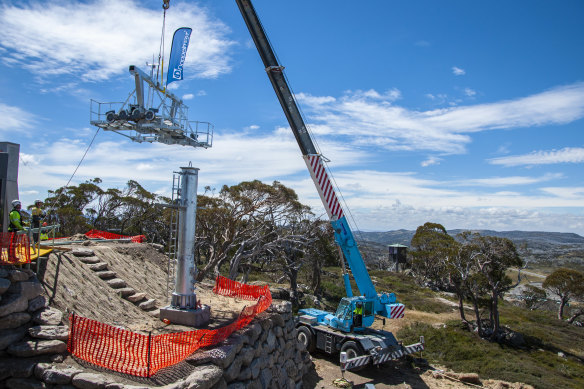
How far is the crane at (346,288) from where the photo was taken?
12438 millimetres

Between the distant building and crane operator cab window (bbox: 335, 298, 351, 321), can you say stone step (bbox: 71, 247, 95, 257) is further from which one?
the distant building

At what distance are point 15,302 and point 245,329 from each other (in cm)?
458

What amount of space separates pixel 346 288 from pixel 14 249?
967cm

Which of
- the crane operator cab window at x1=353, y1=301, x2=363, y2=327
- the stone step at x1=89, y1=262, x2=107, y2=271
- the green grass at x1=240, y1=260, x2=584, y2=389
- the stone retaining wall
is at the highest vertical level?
the stone step at x1=89, y1=262, x2=107, y2=271

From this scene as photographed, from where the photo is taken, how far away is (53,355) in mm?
6176

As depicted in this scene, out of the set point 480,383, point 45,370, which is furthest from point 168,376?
point 480,383

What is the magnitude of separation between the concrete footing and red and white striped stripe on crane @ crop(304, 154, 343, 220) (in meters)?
5.73

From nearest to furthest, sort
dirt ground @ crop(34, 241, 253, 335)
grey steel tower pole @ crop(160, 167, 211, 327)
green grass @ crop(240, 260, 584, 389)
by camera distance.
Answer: dirt ground @ crop(34, 241, 253, 335), grey steel tower pole @ crop(160, 167, 211, 327), green grass @ crop(240, 260, 584, 389)

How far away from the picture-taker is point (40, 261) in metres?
8.90

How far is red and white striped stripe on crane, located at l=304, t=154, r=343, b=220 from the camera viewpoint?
13.0m

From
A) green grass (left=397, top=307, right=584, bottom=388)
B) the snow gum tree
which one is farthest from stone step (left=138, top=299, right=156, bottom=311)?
the snow gum tree

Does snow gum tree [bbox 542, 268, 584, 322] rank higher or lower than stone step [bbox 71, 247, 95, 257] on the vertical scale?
lower

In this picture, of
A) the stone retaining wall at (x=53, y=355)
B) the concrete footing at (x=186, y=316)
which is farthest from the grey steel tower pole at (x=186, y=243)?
the stone retaining wall at (x=53, y=355)

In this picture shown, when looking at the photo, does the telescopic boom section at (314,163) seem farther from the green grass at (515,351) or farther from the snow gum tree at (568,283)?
the snow gum tree at (568,283)
